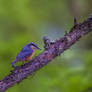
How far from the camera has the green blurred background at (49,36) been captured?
320 centimetres

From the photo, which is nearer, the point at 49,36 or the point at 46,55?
the point at 46,55

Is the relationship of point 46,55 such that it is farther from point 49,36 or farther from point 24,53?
point 49,36

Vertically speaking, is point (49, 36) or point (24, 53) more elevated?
point (24, 53)

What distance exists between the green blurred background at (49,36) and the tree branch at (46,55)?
48cm

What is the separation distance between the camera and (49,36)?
5688 mm

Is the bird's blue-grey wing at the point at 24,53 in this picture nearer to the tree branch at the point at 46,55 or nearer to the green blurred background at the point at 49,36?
the tree branch at the point at 46,55

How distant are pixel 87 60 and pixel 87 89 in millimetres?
381

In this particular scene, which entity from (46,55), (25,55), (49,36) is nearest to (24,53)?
(25,55)

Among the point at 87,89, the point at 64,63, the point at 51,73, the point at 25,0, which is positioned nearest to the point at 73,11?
the point at 25,0

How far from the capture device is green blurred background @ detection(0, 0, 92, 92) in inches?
126

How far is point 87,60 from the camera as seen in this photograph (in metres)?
3.30

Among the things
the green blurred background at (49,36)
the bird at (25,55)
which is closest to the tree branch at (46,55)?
the bird at (25,55)

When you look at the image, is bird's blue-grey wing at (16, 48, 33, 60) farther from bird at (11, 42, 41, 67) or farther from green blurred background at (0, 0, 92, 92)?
green blurred background at (0, 0, 92, 92)

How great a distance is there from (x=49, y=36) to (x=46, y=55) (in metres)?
3.06
